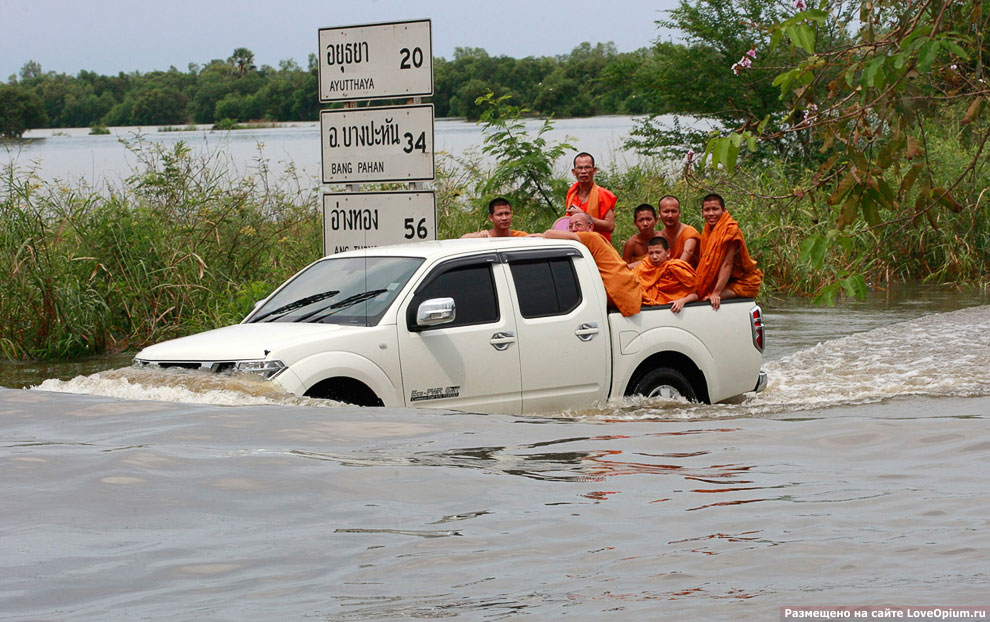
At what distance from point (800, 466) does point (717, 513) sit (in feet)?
4.28

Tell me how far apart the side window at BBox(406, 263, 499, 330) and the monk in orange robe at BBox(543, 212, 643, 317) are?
3.22 feet

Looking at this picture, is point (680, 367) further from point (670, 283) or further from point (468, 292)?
point (468, 292)

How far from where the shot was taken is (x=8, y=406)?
8.14m

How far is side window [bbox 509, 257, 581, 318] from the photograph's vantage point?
873cm

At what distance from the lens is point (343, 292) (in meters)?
8.54

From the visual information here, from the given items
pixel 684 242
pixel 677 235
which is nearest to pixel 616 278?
pixel 684 242

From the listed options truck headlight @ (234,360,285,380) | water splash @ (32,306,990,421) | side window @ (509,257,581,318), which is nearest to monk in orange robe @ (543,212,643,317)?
side window @ (509,257,581,318)

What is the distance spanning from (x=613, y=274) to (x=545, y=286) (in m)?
0.68

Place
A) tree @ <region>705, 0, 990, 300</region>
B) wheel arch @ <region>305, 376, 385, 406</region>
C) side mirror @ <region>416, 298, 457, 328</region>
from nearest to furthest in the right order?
1. tree @ <region>705, 0, 990, 300</region>
2. wheel arch @ <region>305, 376, 385, 406</region>
3. side mirror @ <region>416, 298, 457, 328</region>

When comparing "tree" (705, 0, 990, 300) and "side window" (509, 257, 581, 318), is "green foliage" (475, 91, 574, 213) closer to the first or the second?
"tree" (705, 0, 990, 300)

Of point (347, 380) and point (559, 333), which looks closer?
point (347, 380)

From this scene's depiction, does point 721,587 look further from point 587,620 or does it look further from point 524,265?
point 524,265

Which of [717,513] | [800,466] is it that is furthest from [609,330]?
[717,513]

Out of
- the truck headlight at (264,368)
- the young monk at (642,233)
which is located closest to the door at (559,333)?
the truck headlight at (264,368)
